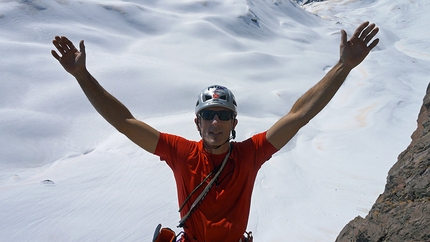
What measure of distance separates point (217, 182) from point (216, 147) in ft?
0.73

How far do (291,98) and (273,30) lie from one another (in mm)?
13618

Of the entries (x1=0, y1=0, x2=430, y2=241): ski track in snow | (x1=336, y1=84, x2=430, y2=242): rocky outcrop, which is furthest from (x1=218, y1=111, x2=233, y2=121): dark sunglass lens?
(x1=0, y1=0, x2=430, y2=241): ski track in snow

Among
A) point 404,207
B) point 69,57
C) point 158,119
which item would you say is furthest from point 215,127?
point 158,119

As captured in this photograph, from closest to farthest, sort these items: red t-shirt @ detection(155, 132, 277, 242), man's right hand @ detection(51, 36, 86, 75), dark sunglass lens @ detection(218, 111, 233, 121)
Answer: red t-shirt @ detection(155, 132, 277, 242)
dark sunglass lens @ detection(218, 111, 233, 121)
man's right hand @ detection(51, 36, 86, 75)

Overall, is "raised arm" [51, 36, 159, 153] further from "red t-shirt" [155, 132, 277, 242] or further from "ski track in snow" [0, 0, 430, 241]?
"ski track in snow" [0, 0, 430, 241]

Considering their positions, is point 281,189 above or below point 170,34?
below

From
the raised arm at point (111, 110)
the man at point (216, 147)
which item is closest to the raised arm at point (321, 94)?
the man at point (216, 147)

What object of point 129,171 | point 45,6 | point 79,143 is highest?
point 45,6

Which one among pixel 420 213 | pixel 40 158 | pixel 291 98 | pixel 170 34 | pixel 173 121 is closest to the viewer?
pixel 420 213

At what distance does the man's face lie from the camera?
2260 mm

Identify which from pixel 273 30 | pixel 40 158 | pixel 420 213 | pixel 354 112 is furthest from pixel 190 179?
pixel 273 30

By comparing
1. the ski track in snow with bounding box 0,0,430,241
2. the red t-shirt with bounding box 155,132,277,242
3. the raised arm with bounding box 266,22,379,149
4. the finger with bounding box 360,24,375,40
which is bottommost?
the red t-shirt with bounding box 155,132,277,242

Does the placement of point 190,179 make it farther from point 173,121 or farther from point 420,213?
point 173,121

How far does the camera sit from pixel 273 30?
84.8 ft
